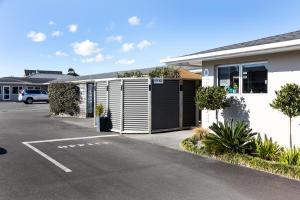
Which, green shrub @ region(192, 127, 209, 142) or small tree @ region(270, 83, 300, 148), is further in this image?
green shrub @ region(192, 127, 209, 142)

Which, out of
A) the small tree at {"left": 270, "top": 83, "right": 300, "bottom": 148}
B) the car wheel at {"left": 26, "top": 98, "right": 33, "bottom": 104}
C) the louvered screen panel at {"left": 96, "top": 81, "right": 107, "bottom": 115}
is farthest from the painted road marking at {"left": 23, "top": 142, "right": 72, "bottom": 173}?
the car wheel at {"left": 26, "top": 98, "right": 33, "bottom": 104}

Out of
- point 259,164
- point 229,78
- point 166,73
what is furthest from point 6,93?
point 259,164

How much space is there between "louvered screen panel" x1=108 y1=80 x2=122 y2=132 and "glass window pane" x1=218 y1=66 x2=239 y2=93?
15.2ft

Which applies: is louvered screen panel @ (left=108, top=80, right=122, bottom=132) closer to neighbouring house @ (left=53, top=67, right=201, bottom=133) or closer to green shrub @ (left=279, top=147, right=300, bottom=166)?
neighbouring house @ (left=53, top=67, right=201, bottom=133)

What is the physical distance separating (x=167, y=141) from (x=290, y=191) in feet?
20.3

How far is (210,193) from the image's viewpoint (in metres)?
6.61

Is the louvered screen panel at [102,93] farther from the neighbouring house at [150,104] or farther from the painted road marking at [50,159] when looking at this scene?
the painted road marking at [50,159]

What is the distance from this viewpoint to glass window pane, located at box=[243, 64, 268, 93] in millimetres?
10469

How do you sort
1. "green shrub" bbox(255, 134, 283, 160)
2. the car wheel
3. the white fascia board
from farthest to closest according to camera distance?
1. the car wheel
2. "green shrub" bbox(255, 134, 283, 160)
3. the white fascia board

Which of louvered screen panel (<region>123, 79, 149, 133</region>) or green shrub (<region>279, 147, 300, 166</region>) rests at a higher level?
louvered screen panel (<region>123, 79, 149, 133</region>)

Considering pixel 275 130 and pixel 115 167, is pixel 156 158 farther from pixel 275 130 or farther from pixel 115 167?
pixel 275 130

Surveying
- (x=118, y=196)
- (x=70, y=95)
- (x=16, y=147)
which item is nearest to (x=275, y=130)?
(x=118, y=196)

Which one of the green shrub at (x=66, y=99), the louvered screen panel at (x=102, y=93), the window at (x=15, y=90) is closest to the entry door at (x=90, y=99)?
the green shrub at (x=66, y=99)

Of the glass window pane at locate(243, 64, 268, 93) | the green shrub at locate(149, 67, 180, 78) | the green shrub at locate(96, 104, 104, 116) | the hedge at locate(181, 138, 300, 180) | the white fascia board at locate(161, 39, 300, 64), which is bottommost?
the hedge at locate(181, 138, 300, 180)
